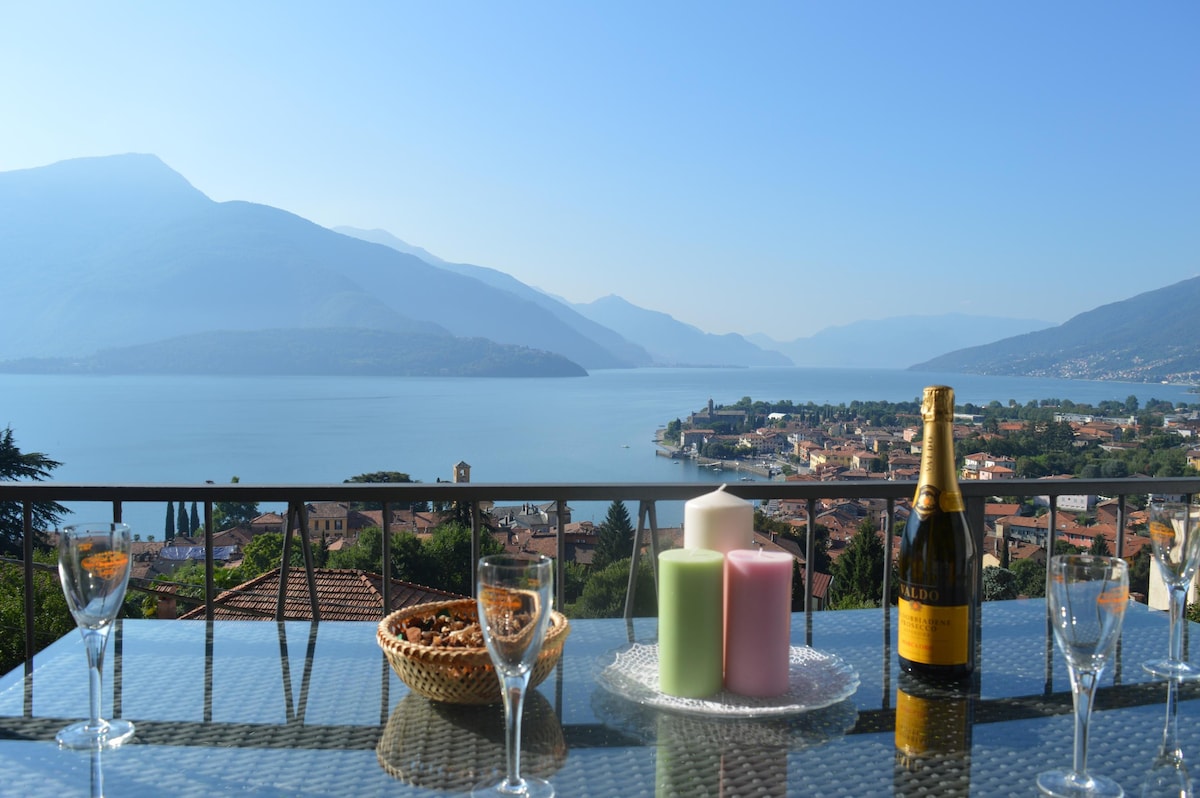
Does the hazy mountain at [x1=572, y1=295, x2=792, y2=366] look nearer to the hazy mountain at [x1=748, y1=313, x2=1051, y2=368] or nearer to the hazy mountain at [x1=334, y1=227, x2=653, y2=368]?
the hazy mountain at [x1=748, y1=313, x2=1051, y2=368]

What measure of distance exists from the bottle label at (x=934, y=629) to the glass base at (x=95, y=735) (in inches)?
35.9

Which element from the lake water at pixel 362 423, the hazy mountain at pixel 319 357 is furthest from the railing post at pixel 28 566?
the hazy mountain at pixel 319 357

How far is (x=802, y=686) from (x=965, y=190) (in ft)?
120

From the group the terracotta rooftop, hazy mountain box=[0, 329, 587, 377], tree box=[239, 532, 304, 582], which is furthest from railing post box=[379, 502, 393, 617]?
hazy mountain box=[0, 329, 587, 377]

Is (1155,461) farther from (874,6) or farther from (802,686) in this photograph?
(874,6)

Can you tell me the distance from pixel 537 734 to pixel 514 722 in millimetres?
181

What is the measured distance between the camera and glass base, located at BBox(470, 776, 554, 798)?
67cm

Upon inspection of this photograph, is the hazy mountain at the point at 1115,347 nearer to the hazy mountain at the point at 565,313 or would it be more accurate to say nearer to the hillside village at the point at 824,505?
the hillside village at the point at 824,505

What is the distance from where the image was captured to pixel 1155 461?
19.2 ft

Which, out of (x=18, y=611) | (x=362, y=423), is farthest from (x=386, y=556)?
(x=362, y=423)

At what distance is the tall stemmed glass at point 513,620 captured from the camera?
649mm

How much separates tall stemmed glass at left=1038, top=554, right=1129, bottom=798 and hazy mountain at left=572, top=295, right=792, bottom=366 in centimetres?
8970

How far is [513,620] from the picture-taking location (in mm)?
647

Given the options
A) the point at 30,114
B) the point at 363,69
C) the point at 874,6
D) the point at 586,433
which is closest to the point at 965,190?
the point at 586,433
